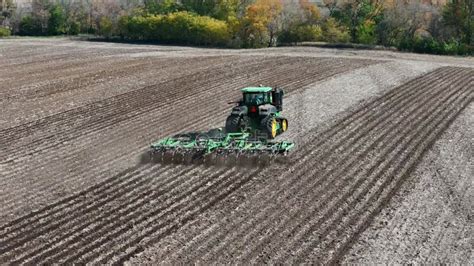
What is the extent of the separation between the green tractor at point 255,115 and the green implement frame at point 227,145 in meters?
0.58

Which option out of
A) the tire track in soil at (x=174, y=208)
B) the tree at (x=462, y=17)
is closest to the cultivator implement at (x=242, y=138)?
the tire track in soil at (x=174, y=208)

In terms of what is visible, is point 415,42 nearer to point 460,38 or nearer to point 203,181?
point 460,38

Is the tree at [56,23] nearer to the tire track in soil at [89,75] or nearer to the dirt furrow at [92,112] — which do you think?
the tire track in soil at [89,75]

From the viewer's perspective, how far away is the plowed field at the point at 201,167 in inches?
528

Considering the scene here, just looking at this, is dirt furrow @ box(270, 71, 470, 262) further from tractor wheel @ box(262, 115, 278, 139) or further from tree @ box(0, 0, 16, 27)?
tree @ box(0, 0, 16, 27)

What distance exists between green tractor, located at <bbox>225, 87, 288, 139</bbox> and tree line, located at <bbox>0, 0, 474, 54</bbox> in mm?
36489

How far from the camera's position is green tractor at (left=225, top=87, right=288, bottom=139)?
20.5 m

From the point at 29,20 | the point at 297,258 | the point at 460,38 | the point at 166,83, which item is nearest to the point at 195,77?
the point at 166,83

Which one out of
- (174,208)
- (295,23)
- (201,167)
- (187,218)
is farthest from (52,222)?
(295,23)

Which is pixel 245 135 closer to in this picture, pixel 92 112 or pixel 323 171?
pixel 323 171

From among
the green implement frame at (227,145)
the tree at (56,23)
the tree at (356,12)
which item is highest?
the tree at (356,12)

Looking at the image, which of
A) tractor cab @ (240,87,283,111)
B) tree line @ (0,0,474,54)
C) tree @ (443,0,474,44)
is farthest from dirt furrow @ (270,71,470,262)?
tree line @ (0,0,474,54)

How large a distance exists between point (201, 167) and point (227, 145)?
1182 millimetres

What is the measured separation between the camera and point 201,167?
1866 cm
